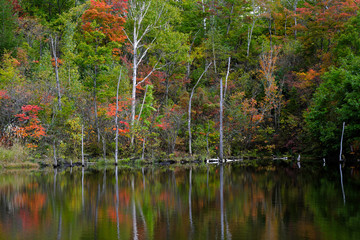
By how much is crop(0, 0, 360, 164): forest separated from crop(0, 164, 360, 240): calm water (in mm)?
10685

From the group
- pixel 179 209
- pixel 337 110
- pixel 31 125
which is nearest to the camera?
pixel 179 209

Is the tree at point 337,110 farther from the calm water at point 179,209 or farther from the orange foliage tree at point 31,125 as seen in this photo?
the orange foliage tree at point 31,125

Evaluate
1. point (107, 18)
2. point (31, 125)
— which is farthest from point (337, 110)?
point (31, 125)

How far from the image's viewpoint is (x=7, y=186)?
17.5 m

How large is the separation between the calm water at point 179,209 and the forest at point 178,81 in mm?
10685

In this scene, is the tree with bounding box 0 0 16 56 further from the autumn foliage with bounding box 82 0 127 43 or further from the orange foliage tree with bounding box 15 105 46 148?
the orange foliage tree with bounding box 15 105 46 148

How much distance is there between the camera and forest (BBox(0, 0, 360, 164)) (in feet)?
98.7

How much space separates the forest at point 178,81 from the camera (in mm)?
30078

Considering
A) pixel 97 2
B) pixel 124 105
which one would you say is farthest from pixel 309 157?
pixel 97 2

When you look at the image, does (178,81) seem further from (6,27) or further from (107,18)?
(6,27)

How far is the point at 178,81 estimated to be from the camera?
4197 centimetres

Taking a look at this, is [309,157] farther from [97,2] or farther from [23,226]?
[23,226]

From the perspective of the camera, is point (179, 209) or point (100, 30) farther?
point (100, 30)

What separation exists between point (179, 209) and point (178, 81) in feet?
99.1
